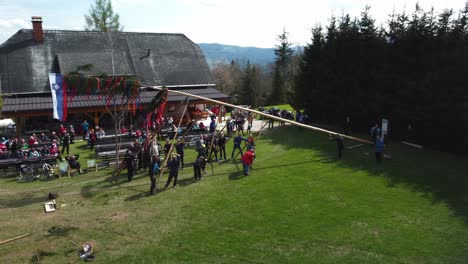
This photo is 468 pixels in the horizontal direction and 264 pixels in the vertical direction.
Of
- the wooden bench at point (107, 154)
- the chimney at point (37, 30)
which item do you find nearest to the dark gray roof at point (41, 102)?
the wooden bench at point (107, 154)

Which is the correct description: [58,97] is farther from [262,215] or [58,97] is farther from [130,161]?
[262,215]

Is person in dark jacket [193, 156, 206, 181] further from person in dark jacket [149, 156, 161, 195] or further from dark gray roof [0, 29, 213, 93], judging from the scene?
dark gray roof [0, 29, 213, 93]

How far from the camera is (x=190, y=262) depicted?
10586 millimetres

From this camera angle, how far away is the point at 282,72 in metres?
63.5

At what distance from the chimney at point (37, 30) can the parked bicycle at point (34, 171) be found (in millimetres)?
19858

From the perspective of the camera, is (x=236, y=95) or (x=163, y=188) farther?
(x=236, y=95)

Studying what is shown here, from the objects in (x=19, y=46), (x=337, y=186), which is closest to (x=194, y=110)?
(x=19, y=46)

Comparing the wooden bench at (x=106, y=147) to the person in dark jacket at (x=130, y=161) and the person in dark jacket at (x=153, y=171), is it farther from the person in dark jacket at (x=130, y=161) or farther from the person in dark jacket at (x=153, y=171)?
the person in dark jacket at (x=153, y=171)

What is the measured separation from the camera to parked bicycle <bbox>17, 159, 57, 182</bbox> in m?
19.1

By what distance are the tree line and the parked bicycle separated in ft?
65.0

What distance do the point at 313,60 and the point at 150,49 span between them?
17.2 meters

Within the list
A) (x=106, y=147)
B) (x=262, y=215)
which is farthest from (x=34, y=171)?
(x=262, y=215)

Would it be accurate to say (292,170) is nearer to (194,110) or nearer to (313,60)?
(313,60)

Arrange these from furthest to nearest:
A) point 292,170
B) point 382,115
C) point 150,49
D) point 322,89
Answer: point 150,49
point 322,89
point 382,115
point 292,170
